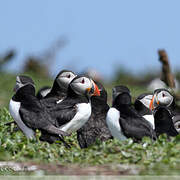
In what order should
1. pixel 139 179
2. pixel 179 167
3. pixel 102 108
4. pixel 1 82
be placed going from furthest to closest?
pixel 1 82 → pixel 102 108 → pixel 179 167 → pixel 139 179

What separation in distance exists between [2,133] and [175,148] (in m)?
3.17

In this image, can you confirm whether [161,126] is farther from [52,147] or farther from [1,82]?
[1,82]

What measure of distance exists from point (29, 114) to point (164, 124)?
233cm

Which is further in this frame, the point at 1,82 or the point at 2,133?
the point at 1,82

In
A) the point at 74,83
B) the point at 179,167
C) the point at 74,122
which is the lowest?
the point at 179,167

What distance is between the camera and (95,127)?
9.79 metres

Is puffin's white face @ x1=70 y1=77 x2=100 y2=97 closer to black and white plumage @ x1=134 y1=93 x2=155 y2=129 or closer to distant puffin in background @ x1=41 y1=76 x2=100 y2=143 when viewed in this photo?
distant puffin in background @ x1=41 y1=76 x2=100 y2=143

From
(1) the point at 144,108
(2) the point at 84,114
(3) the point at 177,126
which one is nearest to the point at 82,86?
(2) the point at 84,114

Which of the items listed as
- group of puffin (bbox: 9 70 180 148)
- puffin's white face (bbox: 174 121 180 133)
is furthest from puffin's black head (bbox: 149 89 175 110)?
puffin's white face (bbox: 174 121 180 133)

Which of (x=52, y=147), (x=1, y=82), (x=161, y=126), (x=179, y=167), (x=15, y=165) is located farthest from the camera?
(x=1, y=82)

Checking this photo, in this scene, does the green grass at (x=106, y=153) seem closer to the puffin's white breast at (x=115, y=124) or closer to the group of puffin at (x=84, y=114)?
the group of puffin at (x=84, y=114)

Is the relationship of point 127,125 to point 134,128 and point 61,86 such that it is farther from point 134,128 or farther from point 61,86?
point 61,86

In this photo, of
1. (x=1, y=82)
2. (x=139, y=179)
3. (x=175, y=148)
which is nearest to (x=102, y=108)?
(x=175, y=148)

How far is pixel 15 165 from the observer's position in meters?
7.68
